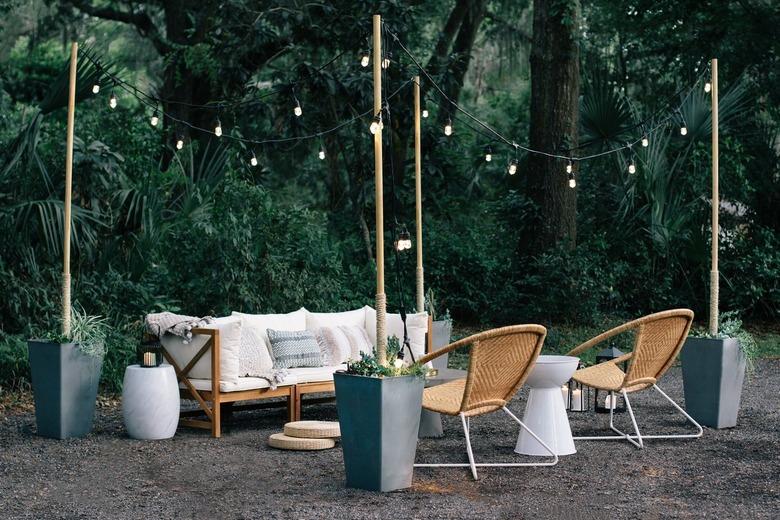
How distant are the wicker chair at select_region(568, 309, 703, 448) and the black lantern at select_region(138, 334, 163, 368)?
2402mm

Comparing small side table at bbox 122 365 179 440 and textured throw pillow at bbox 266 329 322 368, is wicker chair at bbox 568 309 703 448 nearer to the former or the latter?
textured throw pillow at bbox 266 329 322 368

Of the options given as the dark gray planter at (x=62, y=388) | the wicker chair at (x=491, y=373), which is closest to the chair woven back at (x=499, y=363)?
the wicker chair at (x=491, y=373)

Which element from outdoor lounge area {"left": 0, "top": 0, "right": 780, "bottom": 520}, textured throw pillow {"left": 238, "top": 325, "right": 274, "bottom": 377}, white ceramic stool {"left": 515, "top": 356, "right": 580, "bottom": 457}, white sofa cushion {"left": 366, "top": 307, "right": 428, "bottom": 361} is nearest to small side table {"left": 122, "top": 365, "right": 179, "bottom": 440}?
outdoor lounge area {"left": 0, "top": 0, "right": 780, "bottom": 520}

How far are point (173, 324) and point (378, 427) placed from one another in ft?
7.09

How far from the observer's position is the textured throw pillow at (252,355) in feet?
21.5

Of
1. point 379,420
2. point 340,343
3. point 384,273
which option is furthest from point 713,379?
point 384,273

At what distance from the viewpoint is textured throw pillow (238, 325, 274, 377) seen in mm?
6547

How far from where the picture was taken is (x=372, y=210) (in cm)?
1223

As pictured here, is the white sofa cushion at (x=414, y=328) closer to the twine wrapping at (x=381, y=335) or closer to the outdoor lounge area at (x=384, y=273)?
the outdoor lounge area at (x=384, y=273)

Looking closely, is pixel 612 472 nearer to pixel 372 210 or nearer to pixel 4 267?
pixel 4 267

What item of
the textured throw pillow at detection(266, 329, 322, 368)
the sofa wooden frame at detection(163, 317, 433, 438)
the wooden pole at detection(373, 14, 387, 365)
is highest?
the wooden pole at detection(373, 14, 387, 365)

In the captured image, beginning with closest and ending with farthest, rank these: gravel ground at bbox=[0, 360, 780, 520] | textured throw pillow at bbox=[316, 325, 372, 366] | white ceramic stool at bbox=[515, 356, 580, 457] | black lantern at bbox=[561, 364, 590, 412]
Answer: gravel ground at bbox=[0, 360, 780, 520], white ceramic stool at bbox=[515, 356, 580, 457], black lantern at bbox=[561, 364, 590, 412], textured throw pillow at bbox=[316, 325, 372, 366]

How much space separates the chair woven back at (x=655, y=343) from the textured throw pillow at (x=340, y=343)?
1.88 metres

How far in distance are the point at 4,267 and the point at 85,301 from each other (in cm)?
67
